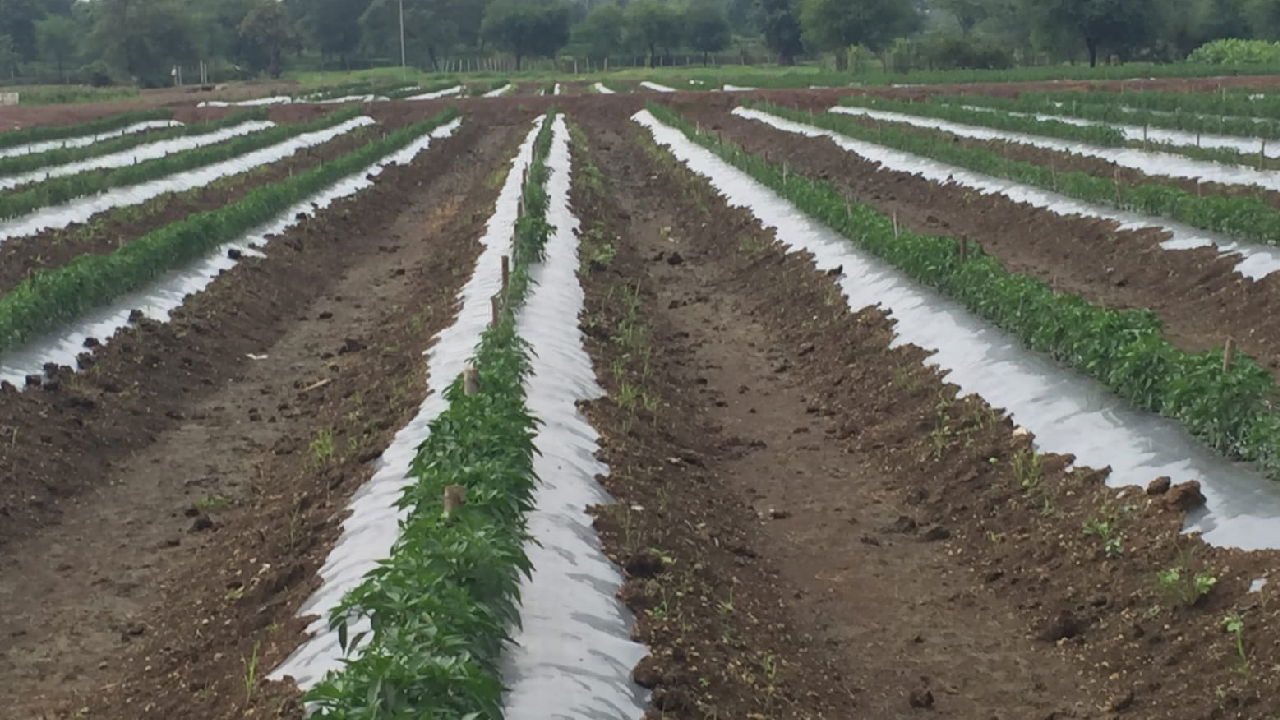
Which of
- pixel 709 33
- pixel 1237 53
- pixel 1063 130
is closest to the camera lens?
pixel 1063 130

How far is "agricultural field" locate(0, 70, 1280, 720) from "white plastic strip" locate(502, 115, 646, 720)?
0.03 meters

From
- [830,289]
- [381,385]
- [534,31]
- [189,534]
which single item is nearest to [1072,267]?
[830,289]

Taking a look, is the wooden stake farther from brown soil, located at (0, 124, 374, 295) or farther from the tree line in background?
the tree line in background

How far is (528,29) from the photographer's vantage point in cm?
11050

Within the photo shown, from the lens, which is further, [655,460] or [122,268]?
[122,268]

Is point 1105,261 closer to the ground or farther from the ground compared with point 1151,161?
closer to the ground

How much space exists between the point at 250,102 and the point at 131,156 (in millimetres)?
28768

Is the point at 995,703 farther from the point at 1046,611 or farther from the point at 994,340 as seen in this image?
the point at 994,340

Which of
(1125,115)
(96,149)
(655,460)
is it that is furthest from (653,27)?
(655,460)

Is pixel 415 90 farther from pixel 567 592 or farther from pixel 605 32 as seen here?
pixel 567 592

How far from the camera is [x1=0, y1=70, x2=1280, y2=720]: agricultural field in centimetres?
664

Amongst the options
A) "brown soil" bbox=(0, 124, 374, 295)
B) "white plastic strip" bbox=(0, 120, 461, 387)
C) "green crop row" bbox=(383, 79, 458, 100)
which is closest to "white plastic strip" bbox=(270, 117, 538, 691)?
"white plastic strip" bbox=(0, 120, 461, 387)

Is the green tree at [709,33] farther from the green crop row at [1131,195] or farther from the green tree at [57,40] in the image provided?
the green crop row at [1131,195]

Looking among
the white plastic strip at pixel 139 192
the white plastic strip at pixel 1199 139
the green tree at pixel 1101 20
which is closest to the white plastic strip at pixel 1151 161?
the white plastic strip at pixel 1199 139
